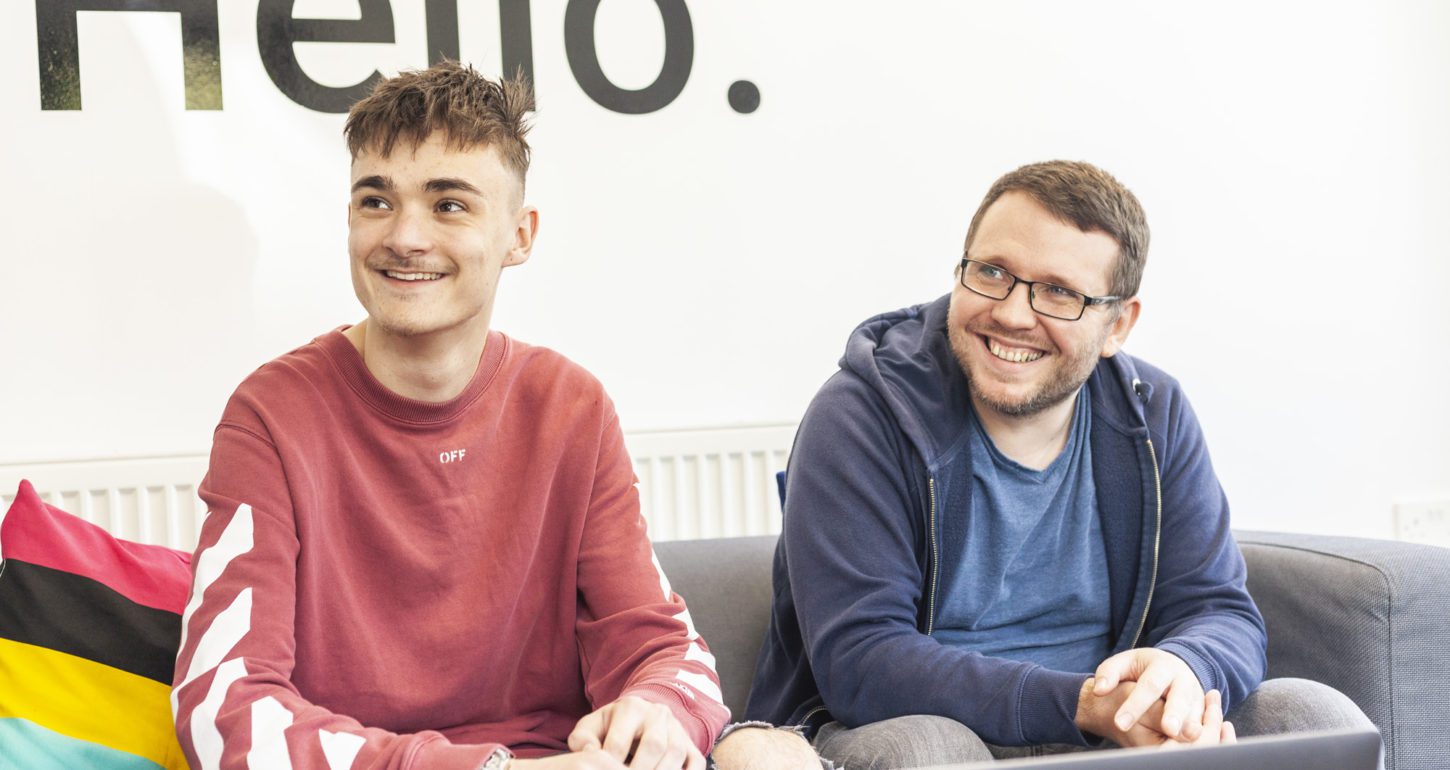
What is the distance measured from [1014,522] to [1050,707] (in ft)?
0.95

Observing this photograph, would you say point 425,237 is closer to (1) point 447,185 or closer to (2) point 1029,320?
(1) point 447,185

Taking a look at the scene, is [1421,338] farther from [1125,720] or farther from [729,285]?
[1125,720]

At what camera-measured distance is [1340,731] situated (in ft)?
2.92

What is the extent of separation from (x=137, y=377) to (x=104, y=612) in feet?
3.77

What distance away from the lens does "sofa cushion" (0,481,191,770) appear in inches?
56.2

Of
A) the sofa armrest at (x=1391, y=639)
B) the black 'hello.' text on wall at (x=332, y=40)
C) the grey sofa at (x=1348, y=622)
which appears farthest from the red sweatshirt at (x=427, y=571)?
the black 'hello.' text on wall at (x=332, y=40)

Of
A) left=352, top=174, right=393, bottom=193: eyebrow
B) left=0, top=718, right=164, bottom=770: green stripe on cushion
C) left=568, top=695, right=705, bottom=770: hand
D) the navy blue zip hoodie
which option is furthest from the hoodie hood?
left=0, top=718, right=164, bottom=770: green stripe on cushion

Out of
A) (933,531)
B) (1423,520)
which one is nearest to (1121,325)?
(933,531)

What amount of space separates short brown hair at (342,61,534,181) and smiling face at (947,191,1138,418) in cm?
61

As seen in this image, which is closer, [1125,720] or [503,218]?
[1125,720]

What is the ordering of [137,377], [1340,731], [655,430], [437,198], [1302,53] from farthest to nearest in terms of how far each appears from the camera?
[1302,53] < [655,430] < [137,377] < [437,198] < [1340,731]

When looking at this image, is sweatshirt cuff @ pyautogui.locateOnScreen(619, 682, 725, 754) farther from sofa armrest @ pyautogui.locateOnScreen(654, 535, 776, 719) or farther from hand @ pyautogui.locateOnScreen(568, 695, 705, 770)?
sofa armrest @ pyautogui.locateOnScreen(654, 535, 776, 719)

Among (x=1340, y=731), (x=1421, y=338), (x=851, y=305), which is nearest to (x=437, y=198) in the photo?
(x=1340, y=731)

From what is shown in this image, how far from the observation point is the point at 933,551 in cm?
167
